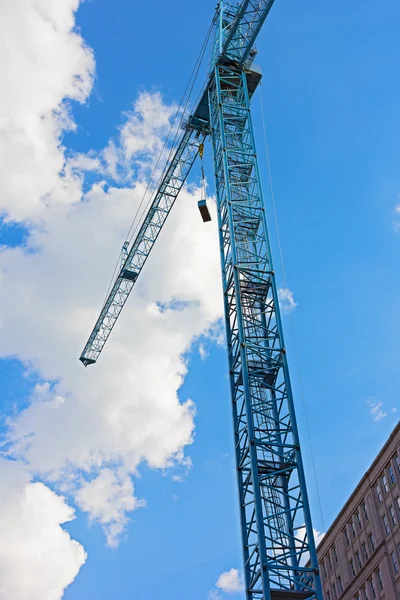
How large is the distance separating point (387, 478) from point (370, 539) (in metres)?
5.69

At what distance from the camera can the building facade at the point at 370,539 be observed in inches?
2213

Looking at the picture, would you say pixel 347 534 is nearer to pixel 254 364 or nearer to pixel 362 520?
pixel 362 520

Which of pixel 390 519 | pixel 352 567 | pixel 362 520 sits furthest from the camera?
pixel 352 567

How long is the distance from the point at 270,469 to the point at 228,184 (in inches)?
638

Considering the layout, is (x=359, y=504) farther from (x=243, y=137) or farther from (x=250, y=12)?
(x=250, y=12)

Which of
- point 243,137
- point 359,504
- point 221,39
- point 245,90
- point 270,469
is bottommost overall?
point 270,469

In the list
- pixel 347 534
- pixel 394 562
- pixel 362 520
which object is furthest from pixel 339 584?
pixel 394 562

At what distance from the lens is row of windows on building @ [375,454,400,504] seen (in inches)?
2280

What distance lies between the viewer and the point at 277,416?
31.8 m

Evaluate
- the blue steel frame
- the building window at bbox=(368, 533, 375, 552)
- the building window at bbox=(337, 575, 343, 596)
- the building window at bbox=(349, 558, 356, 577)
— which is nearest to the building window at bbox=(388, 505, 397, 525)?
the building window at bbox=(368, 533, 375, 552)

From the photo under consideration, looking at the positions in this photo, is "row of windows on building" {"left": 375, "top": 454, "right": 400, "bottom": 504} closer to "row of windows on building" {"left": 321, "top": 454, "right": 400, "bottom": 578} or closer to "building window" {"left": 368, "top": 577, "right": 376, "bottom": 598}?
"row of windows on building" {"left": 321, "top": 454, "right": 400, "bottom": 578}

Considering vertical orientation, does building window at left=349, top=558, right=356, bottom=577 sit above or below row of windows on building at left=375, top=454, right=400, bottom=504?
below

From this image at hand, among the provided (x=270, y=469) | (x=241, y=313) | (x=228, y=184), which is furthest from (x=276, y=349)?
(x=228, y=184)

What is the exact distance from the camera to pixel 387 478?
193 ft
